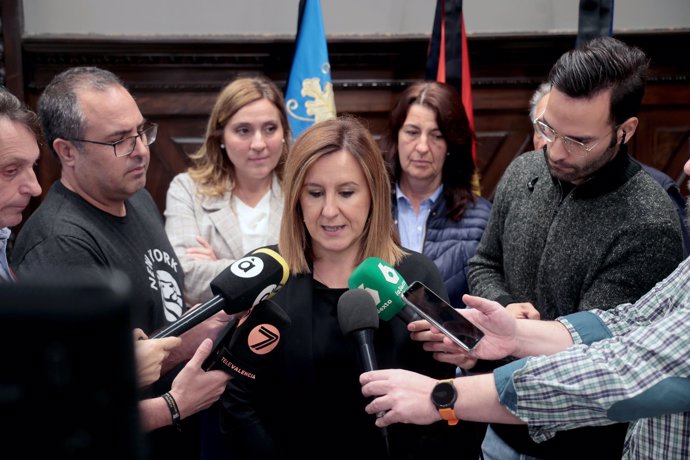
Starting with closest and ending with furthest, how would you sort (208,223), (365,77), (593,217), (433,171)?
(593,217), (208,223), (433,171), (365,77)

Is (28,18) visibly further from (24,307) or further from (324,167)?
(24,307)

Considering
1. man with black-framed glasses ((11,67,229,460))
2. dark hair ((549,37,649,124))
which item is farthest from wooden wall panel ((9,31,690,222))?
dark hair ((549,37,649,124))

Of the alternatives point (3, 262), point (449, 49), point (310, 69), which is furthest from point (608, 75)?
point (310, 69)

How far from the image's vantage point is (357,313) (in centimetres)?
161

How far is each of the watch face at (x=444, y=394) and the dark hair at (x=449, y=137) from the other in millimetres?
1585

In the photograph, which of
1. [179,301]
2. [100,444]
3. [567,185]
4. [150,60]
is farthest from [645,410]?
[150,60]

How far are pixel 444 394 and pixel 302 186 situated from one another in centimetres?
74

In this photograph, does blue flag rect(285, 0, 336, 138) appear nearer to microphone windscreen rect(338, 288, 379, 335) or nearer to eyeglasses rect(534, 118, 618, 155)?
eyeglasses rect(534, 118, 618, 155)

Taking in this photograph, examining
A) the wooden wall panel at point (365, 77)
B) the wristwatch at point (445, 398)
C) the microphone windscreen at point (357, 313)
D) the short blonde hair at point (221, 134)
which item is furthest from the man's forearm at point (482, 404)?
the wooden wall panel at point (365, 77)

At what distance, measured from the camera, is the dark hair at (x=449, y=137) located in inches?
127

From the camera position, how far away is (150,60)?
408cm

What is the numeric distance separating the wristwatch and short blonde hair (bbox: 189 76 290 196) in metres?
1.71

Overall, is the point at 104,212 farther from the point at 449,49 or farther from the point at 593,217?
the point at 449,49

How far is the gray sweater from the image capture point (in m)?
2.07
